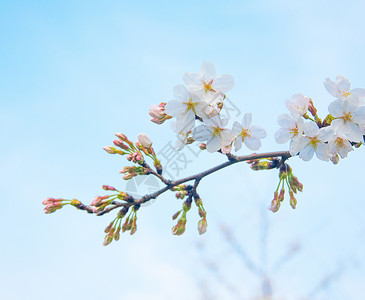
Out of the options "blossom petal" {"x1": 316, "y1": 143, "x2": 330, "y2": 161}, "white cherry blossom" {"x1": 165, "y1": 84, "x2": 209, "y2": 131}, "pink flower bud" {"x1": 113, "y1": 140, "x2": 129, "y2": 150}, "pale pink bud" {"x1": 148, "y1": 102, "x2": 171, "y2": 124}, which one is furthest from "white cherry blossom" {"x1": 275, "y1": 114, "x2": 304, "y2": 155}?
"pink flower bud" {"x1": 113, "y1": 140, "x2": 129, "y2": 150}

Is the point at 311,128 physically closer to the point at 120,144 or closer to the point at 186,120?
the point at 186,120

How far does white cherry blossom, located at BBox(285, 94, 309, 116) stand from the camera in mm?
1863

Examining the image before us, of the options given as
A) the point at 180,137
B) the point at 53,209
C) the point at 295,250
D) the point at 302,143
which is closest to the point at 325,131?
the point at 302,143

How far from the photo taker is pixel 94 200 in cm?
186

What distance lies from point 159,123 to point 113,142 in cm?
32

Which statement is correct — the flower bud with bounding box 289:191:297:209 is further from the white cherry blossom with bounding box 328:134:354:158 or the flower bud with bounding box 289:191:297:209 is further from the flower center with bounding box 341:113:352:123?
the flower center with bounding box 341:113:352:123

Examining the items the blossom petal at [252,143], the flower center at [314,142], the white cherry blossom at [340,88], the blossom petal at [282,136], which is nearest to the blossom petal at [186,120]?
the blossom petal at [252,143]

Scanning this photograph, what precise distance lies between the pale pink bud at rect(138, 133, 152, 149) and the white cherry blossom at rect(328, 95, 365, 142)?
0.90m

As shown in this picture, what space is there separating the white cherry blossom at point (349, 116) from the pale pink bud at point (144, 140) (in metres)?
0.90

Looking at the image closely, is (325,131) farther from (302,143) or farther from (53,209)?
(53,209)

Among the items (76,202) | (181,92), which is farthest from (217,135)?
(76,202)

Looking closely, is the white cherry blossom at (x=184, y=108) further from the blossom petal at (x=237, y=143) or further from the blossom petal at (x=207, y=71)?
the blossom petal at (x=237, y=143)

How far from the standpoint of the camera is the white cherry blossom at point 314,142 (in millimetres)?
1760

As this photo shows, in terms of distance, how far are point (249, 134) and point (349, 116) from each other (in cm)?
47
